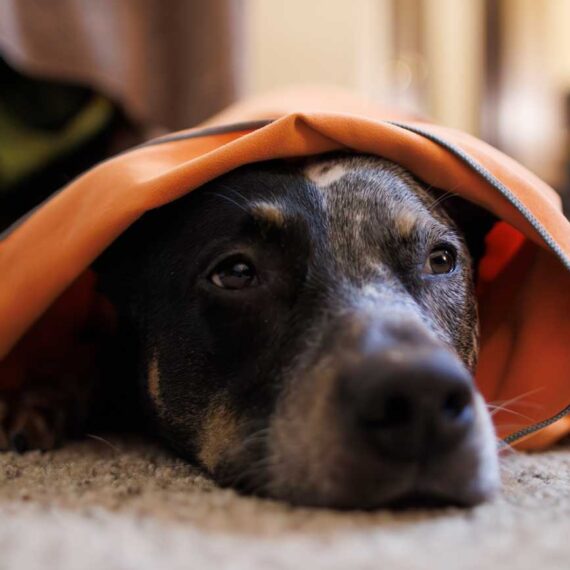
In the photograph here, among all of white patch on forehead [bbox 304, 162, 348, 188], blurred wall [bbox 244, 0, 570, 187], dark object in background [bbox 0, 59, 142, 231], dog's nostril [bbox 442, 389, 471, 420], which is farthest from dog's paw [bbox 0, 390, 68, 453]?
blurred wall [bbox 244, 0, 570, 187]

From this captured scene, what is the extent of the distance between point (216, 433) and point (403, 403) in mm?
444

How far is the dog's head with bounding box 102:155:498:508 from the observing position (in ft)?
3.39

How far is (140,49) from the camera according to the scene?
294 centimetres

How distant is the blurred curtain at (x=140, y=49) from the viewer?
8.40 feet

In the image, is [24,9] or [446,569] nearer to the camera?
[446,569]

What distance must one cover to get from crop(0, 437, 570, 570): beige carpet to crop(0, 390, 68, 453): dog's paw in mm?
233

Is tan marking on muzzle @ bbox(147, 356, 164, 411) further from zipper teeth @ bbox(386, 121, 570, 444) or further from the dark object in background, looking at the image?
the dark object in background

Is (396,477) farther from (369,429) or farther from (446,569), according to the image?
(446,569)

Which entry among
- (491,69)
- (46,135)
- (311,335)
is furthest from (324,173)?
(491,69)

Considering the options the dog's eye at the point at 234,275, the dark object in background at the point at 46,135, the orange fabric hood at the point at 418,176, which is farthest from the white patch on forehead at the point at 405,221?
the dark object in background at the point at 46,135

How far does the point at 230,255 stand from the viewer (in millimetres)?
1423

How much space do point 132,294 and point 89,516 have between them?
2.30ft

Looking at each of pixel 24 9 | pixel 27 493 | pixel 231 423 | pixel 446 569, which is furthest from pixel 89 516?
pixel 24 9

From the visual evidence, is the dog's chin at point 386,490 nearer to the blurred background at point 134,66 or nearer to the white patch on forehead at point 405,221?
the white patch on forehead at point 405,221
